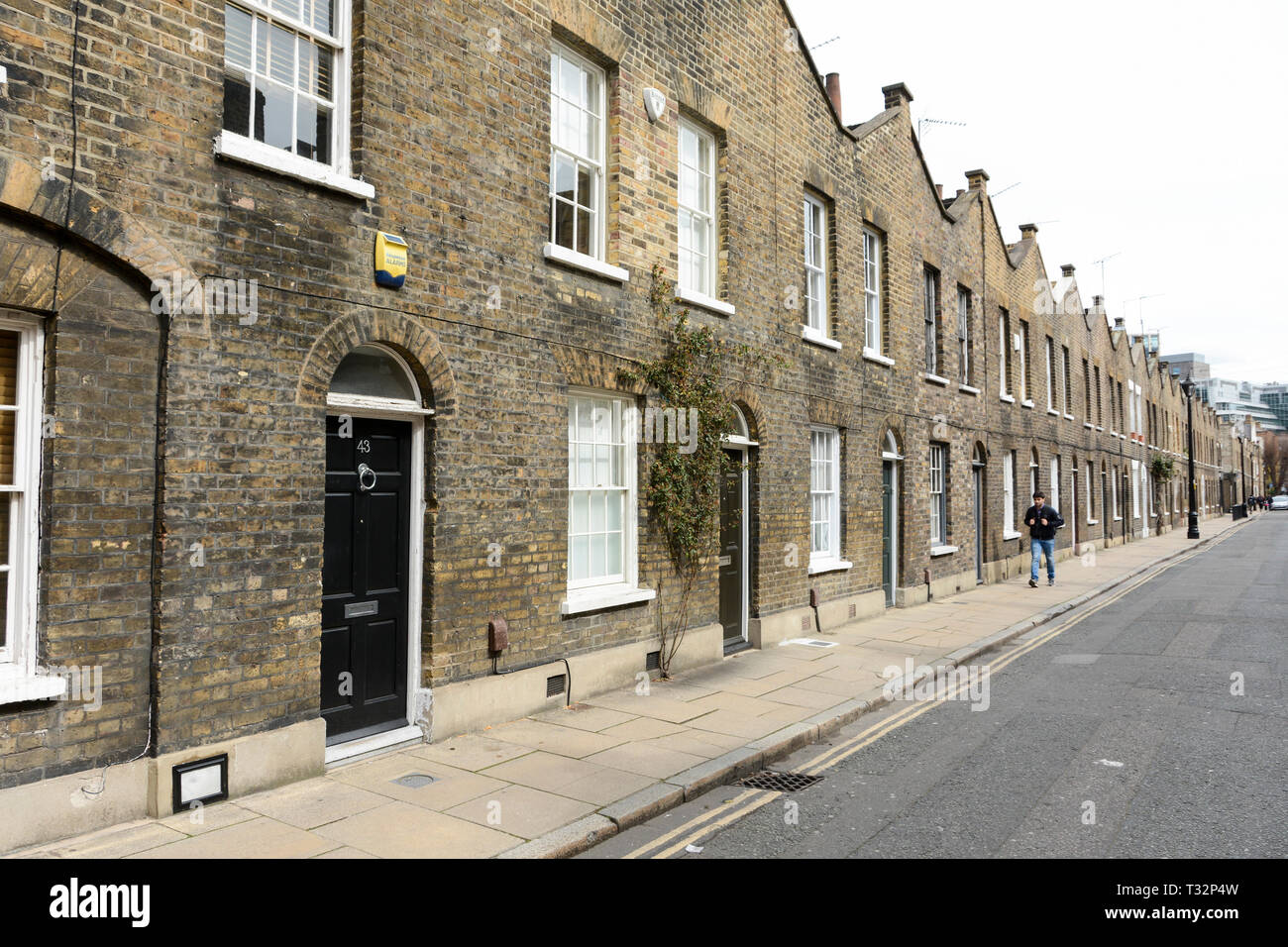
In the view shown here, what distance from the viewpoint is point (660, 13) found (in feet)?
32.1

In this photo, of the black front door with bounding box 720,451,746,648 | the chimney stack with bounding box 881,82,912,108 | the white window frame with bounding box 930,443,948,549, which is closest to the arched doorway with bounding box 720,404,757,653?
the black front door with bounding box 720,451,746,648

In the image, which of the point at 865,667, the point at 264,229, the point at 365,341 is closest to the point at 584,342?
the point at 365,341

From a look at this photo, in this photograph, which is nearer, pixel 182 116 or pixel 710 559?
pixel 182 116

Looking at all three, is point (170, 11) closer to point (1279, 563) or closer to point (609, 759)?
point (609, 759)

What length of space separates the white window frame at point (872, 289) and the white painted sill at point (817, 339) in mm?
1766

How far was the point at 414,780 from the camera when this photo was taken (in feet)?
19.7

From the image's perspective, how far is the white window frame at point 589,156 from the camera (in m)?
8.48

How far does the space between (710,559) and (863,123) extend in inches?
→ 361

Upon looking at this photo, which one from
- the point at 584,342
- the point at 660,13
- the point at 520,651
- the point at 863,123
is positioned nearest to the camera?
the point at 520,651

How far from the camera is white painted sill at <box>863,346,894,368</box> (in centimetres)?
1441

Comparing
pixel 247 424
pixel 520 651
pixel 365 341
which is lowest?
pixel 520 651

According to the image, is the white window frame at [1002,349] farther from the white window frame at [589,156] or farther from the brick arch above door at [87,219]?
the brick arch above door at [87,219]

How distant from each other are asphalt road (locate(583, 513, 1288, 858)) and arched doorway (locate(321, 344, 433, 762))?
246 cm

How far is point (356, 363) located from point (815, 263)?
875cm
